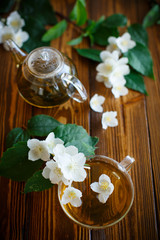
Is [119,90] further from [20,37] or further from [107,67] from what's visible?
[20,37]

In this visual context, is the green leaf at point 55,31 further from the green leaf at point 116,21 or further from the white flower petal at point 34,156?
the white flower petal at point 34,156

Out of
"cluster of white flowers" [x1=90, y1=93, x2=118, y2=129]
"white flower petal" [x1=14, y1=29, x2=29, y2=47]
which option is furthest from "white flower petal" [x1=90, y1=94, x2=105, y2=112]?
"white flower petal" [x1=14, y1=29, x2=29, y2=47]

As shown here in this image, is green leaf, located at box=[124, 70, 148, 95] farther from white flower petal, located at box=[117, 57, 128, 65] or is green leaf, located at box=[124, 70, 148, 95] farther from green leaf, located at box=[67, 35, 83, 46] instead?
green leaf, located at box=[67, 35, 83, 46]

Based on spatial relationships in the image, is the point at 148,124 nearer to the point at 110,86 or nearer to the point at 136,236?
the point at 110,86

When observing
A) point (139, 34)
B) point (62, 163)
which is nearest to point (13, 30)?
point (139, 34)

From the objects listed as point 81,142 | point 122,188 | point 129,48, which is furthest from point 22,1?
point 122,188

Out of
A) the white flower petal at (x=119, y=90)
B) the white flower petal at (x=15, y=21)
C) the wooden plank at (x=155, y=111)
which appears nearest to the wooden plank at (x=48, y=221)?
the wooden plank at (x=155, y=111)
